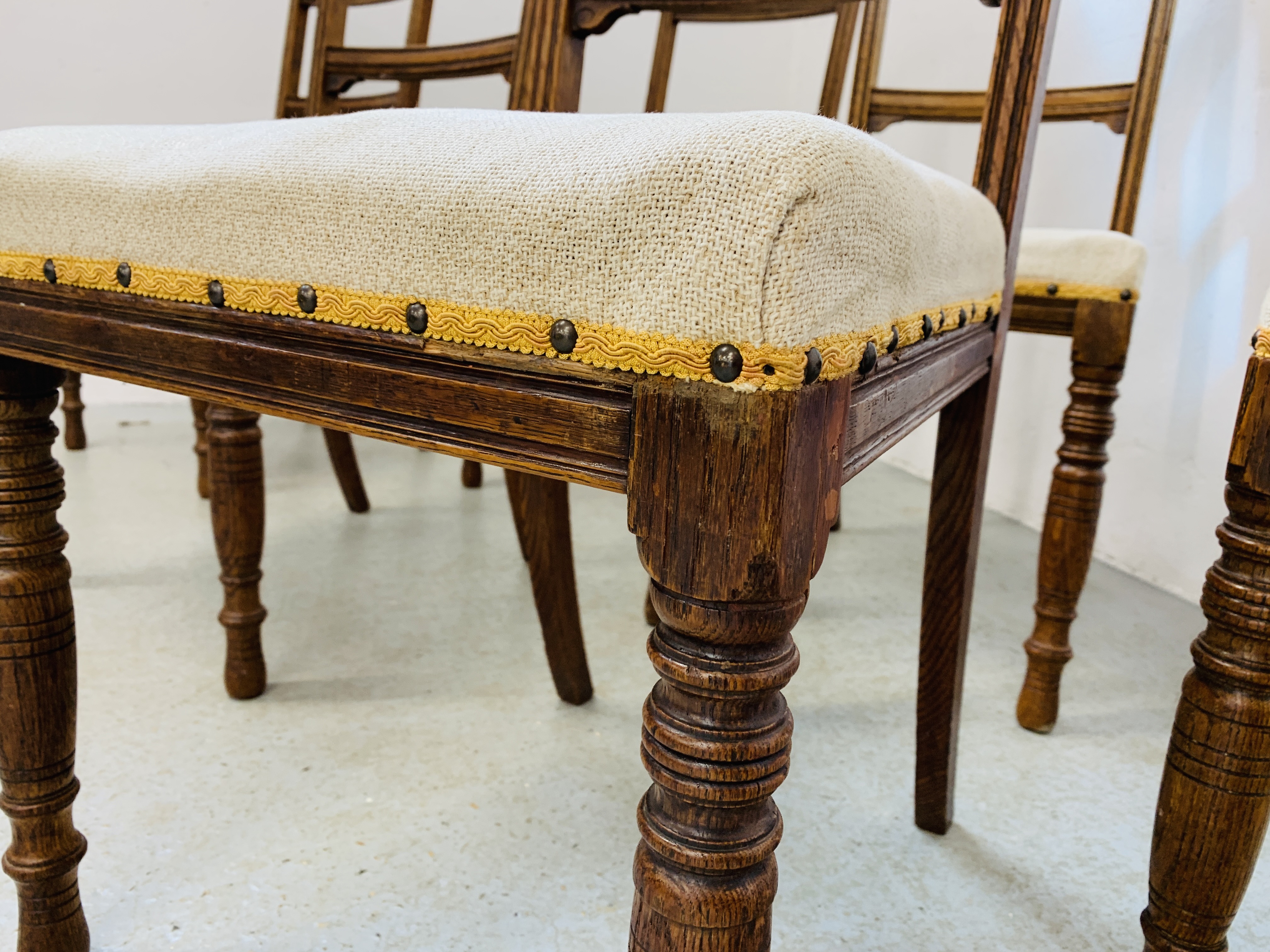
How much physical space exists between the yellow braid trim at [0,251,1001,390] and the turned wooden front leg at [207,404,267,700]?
0.44 m

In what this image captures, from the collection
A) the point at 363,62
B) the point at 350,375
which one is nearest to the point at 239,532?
the point at 363,62

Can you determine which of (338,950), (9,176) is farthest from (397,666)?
(9,176)

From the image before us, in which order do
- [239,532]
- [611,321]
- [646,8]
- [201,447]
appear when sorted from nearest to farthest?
[611,321] < [646,8] < [239,532] < [201,447]

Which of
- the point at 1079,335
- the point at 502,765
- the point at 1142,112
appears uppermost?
the point at 1142,112

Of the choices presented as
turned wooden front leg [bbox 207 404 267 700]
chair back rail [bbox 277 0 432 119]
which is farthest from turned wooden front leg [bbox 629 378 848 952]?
chair back rail [bbox 277 0 432 119]

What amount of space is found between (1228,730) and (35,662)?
0.72 m

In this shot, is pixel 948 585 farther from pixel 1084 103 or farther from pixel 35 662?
pixel 1084 103

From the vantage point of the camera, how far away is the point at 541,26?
70 centimetres

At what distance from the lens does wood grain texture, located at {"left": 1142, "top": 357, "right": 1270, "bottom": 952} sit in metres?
0.51

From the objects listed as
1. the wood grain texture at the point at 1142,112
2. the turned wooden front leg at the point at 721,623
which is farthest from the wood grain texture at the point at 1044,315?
the turned wooden front leg at the point at 721,623

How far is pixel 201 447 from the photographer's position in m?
1.59

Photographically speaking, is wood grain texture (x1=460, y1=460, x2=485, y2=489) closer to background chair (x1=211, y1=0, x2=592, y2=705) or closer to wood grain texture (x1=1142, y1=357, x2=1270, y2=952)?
background chair (x1=211, y1=0, x2=592, y2=705)

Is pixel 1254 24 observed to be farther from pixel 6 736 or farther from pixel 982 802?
pixel 6 736

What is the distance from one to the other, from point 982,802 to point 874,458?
0.60 metres
